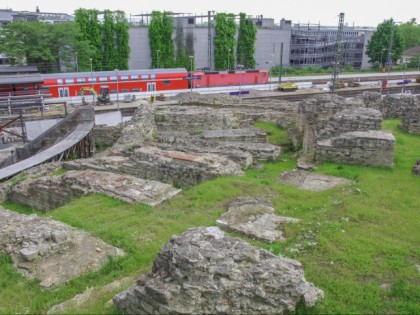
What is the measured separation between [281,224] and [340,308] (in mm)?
2909

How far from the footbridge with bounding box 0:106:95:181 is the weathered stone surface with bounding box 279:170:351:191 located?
398 inches

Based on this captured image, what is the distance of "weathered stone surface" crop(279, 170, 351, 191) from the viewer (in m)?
11.3

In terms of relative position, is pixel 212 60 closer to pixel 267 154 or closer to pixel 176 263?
pixel 267 154

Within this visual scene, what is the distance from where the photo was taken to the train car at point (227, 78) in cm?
4532

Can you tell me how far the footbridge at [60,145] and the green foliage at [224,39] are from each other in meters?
37.8

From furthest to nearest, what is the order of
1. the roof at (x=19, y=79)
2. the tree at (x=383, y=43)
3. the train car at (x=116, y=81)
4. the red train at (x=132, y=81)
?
the tree at (x=383, y=43) → the train car at (x=116, y=81) → the red train at (x=132, y=81) → the roof at (x=19, y=79)

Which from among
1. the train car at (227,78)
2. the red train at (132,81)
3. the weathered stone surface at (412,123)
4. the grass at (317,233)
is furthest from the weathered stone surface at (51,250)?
the train car at (227,78)

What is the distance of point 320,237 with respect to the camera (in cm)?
759

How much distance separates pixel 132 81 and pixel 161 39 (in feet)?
51.0

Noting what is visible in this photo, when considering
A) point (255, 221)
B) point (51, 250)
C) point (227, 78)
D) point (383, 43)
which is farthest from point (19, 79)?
point (383, 43)

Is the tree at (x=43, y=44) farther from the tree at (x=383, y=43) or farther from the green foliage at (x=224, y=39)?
the tree at (x=383, y=43)

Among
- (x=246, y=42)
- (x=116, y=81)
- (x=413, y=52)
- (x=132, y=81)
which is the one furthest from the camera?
(x=413, y=52)

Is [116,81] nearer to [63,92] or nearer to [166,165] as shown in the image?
[63,92]

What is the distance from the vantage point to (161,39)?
53938 millimetres
